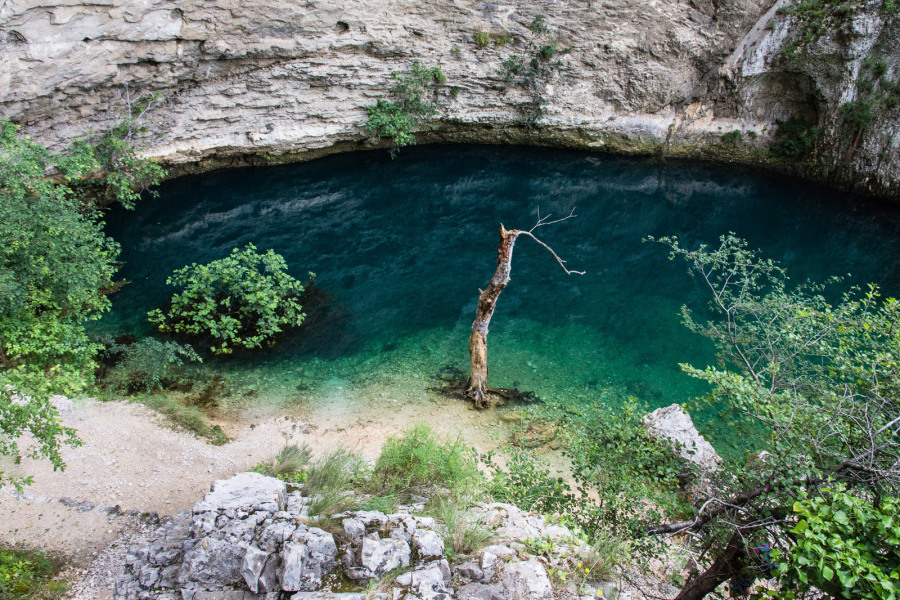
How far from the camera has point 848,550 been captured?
4023 mm

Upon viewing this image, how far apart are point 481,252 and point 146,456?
462 inches

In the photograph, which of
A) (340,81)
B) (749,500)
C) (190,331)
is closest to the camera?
(749,500)

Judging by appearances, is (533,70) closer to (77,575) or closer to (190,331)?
(190,331)

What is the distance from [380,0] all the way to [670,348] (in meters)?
15.4

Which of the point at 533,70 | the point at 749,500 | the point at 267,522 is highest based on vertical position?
the point at 533,70

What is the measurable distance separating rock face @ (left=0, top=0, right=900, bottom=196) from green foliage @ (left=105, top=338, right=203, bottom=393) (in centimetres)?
881

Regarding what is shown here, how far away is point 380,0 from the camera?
19.5m

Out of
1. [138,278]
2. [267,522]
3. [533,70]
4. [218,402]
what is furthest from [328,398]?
[533,70]

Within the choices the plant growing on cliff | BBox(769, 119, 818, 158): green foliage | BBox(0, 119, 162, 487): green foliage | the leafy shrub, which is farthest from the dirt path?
BBox(769, 119, 818, 158): green foliage

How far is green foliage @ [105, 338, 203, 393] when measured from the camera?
35.2ft

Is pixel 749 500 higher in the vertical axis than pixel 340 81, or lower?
lower

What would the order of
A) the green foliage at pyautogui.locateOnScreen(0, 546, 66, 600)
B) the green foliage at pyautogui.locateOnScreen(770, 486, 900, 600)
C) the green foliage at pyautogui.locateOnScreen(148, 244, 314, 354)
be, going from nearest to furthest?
the green foliage at pyautogui.locateOnScreen(770, 486, 900, 600) < the green foliage at pyautogui.locateOnScreen(0, 546, 66, 600) < the green foliage at pyautogui.locateOnScreen(148, 244, 314, 354)

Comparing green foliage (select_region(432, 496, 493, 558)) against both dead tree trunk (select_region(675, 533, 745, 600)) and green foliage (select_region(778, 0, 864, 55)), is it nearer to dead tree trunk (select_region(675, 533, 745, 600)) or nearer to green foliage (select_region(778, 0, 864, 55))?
dead tree trunk (select_region(675, 533, 745, 600))

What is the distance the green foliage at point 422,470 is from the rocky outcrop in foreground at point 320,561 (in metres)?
1.32
